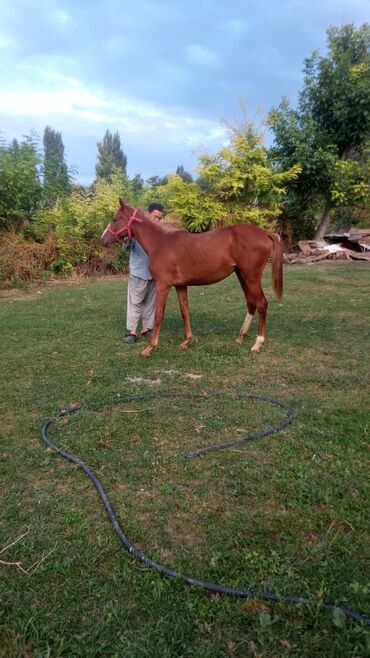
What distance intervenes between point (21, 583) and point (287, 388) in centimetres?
296

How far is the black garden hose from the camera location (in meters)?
1.91

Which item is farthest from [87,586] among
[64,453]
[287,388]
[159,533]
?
[287,388]

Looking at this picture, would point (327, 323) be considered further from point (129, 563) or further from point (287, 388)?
point (129, 563)

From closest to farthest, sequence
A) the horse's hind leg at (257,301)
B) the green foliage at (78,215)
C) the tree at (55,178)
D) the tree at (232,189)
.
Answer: the horse's hind leg at (257,301) → the green foliage at (78,215) → the tree at (55,178) → the tree at (232,189)

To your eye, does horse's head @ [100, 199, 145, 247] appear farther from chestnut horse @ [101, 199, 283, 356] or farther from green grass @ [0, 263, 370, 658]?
green grass @ [0, 263, 370, 658]

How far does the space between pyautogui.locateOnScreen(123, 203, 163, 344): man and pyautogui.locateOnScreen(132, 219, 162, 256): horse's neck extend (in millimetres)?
269

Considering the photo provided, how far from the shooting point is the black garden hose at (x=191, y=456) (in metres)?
1.91

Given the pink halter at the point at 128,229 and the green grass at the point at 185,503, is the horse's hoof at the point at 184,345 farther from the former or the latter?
the pink halter at the point at 128,229

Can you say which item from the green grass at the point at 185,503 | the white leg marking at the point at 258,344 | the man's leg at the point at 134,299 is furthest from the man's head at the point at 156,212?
the white leg marking at the point at 258,344

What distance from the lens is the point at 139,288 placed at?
6.16 metres

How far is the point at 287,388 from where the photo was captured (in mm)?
4371

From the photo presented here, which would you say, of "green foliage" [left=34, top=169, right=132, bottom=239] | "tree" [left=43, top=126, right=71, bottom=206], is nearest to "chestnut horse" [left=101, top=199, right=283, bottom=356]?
"green foliage" [left=34, top=169, right=132, bottom=239]

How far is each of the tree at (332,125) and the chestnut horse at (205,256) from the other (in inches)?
470

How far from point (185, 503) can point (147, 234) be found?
3.87 meters
